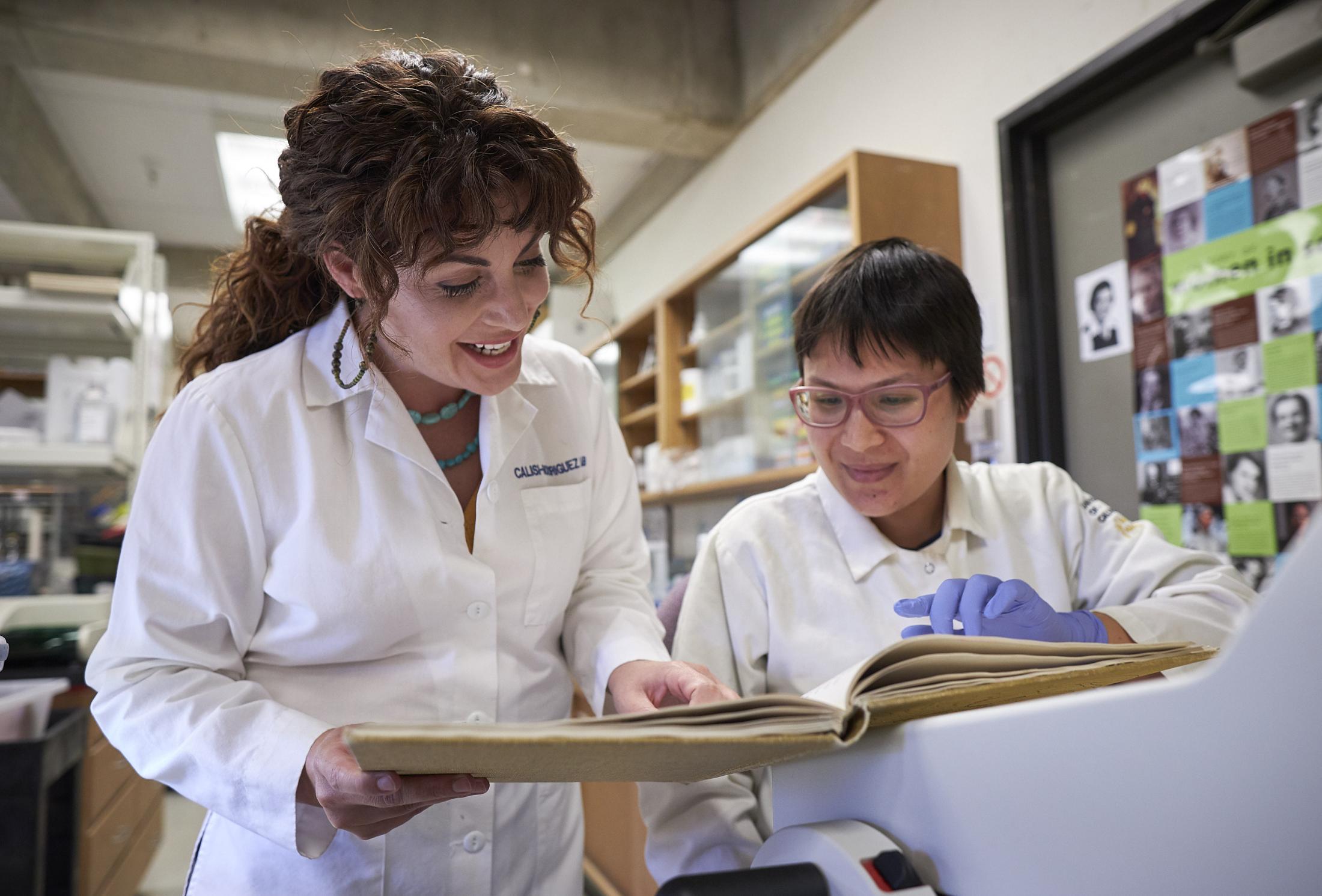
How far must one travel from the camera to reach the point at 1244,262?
6.07 feet

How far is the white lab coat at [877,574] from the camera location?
3.58 ft

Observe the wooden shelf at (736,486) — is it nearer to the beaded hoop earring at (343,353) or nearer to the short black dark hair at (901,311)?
the short black dark hair at (901,311)

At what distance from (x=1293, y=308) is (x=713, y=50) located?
269 centimetres

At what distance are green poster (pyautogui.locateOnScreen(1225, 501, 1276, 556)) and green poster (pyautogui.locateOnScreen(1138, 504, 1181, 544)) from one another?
10 centimetres

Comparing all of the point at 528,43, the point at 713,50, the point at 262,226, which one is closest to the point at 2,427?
the point at 528,43

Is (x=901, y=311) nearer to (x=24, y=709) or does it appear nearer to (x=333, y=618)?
(x=333, y=618)

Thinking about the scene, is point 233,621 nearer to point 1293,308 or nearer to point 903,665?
point 903,665

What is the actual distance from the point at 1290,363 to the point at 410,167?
66.2 inches

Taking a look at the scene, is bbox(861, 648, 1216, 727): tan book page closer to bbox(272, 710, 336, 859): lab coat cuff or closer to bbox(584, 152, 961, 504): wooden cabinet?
bbox(272, 710, 336, 859): lab coat cuff

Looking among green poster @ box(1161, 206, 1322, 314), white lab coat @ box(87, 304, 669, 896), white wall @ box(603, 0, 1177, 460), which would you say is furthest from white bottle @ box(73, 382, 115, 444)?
green poster @ box(1161, 206, 1322, 314)

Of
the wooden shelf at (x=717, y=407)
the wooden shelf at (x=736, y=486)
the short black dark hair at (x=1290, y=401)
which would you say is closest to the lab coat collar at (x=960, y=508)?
the short black dark hair at (x=1290, y=401)

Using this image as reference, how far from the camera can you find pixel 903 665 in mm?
584

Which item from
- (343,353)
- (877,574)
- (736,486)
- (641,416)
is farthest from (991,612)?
(641,416)

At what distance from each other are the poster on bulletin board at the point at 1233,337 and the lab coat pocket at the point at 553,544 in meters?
1.16
